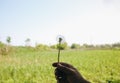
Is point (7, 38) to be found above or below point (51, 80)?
above

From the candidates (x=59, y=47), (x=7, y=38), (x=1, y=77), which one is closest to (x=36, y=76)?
(x=1, y=77)

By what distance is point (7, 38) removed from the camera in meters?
68.9

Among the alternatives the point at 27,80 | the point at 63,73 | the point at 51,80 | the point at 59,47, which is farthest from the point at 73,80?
the point at 51,80

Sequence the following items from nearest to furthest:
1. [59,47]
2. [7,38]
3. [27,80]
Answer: [59,47]
[27,80]
[7,38]

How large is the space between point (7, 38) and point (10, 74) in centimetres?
5548

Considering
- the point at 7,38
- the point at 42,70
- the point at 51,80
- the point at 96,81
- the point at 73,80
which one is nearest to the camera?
the point at 73,80

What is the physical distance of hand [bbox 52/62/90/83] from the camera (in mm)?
1572

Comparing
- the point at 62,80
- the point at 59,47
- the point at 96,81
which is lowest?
the point at 96,81

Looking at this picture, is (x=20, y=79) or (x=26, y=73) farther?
(x=26, y=73)

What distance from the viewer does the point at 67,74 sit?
1634mm

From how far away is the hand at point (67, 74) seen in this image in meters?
1.57

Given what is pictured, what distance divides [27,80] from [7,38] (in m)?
57.5

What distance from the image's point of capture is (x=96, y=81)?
577 inches

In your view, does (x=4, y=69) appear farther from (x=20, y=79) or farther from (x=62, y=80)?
(x=62, y=80)
